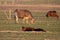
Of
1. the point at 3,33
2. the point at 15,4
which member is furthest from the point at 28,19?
the point at 15,4

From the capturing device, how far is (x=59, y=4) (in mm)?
12867

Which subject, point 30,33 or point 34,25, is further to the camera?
point 34,25

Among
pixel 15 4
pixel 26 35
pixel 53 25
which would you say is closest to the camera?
pixel 26 35

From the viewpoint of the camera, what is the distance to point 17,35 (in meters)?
6.50

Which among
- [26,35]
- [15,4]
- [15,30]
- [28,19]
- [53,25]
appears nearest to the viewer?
[26,35]

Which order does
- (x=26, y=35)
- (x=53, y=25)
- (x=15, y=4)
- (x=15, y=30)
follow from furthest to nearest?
1. (x=15, y=4)
2. (x=53, y=25)
3. (x=15, y=30)
4. (x=26, y=35)

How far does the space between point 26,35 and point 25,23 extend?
7.12ft

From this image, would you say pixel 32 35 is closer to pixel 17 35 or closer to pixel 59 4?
pixel 17 35

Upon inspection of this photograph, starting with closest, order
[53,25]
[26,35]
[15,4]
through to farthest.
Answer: [26,35]
[53,25]
[15,4]

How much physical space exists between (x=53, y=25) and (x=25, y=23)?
108 cm

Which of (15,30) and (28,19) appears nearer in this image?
(15,30)

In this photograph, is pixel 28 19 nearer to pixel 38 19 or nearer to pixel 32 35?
pixel 38 19

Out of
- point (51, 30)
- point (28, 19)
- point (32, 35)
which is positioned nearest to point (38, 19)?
point (28, 19)

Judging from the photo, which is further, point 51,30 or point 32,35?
point 51,30
